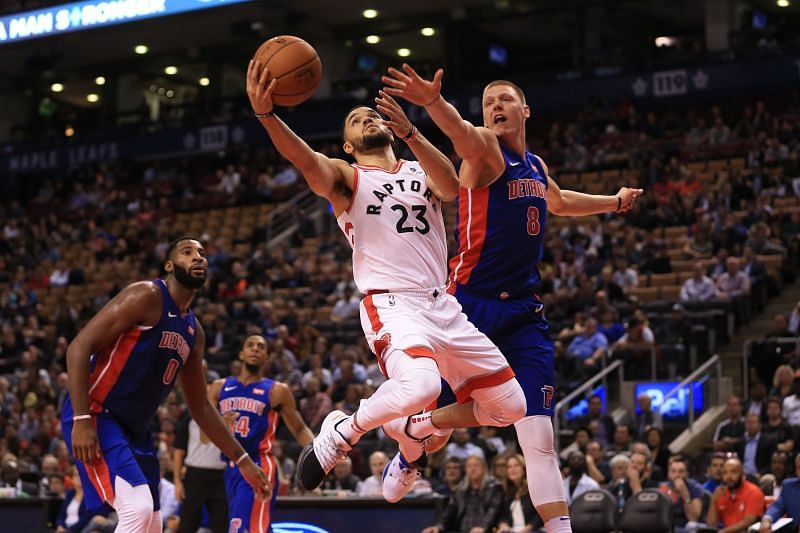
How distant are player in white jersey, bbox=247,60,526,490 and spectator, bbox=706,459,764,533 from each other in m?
5.58

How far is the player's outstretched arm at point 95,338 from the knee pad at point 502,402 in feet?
6.76

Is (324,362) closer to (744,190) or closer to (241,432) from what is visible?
(744,190)

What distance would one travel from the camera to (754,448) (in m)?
13.7

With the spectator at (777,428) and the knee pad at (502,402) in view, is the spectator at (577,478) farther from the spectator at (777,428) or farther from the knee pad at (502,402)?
the knee pad at (502,402)

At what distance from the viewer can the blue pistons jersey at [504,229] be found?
7.15 m

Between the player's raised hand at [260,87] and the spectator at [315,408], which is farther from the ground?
the player's raised hand at [260,87]

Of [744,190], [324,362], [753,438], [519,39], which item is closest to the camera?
[753,438]

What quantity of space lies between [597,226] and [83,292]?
12184mm

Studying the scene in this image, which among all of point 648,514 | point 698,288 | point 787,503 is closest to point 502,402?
point 648,514

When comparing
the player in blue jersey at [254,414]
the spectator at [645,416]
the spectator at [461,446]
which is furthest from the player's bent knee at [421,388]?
the spectator at [645,416]

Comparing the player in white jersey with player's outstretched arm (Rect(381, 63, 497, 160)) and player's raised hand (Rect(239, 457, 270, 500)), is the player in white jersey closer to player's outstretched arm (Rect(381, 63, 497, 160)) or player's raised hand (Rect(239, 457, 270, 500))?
player's outstretched arm (Rect(381, 63, 497, 160))

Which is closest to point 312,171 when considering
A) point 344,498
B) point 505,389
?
point 505,389

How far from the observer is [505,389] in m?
6.84

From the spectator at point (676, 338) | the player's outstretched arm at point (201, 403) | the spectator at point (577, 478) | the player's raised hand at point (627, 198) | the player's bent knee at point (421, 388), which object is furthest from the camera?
the spectator at point (676, 338)
